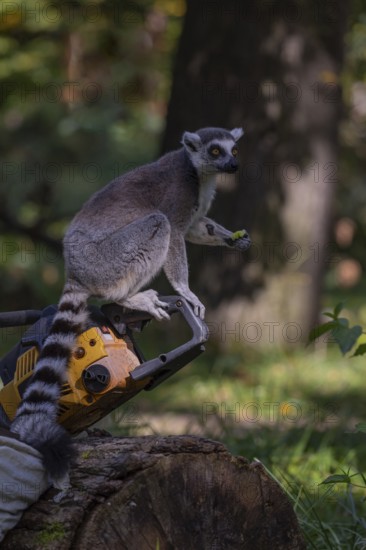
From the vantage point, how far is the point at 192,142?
4160 mm

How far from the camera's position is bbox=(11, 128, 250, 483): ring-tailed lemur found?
3.84 m

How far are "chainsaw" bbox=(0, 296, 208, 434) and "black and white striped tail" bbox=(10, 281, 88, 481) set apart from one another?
7cm

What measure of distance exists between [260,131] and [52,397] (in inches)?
223

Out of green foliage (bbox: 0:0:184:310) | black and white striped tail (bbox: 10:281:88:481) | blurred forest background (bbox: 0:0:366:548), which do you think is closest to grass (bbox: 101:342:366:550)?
blurred forest background (bbox: 0:0:366:548)

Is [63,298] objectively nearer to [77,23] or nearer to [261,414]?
[261,414]

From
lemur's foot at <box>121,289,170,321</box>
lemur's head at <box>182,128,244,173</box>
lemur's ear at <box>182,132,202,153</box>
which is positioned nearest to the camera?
lemur's foot at <box>121,289,170,321</box>

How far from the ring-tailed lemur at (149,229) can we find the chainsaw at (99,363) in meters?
0.12

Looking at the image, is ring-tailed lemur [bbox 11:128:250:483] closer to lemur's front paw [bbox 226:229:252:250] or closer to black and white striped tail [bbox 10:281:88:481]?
lemur's front paw [bbox 226:229:252:250]

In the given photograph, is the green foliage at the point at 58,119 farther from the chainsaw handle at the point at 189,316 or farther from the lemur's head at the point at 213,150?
the chainsaw handle at the point at 189,316

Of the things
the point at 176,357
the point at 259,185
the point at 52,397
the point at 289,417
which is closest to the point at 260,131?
the point at 259,185

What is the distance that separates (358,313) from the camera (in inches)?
425

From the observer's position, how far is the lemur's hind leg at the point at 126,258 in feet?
12.6

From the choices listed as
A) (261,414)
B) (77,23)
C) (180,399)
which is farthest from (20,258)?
(261,414)

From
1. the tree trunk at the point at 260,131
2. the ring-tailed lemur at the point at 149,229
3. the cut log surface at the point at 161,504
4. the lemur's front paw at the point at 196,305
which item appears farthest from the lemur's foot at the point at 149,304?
the tree trunk at the point at 260,131
